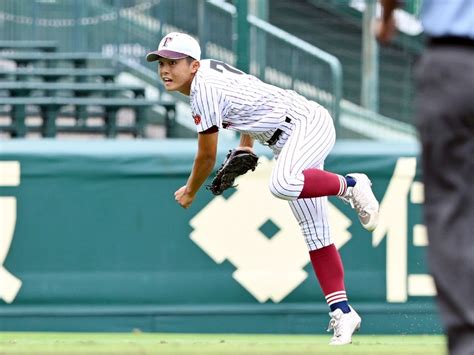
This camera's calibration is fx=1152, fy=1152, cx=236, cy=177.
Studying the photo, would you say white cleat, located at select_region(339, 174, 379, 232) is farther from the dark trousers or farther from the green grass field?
the dark trousers

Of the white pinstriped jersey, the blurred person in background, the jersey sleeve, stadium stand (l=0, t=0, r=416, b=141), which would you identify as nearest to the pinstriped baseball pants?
the white pinstriped jersey

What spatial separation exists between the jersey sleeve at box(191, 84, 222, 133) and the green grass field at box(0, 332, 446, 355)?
4.00 feet

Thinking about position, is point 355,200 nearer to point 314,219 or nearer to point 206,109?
point 314,219

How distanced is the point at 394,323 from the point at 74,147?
105 inches

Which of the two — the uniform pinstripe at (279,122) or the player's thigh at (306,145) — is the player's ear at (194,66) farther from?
the player's thigh at (306,145)

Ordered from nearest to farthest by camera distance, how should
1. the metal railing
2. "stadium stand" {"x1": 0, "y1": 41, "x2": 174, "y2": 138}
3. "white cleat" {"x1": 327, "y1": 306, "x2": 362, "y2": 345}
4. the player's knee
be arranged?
the player's knee
"white cleat" {"x1": 327, "y1": 306, "x2": 362, "y2": 345}
the metal railing
"stadium stand" {"x1": 0, "y1": 41, "x2": 174, "y2": 138}

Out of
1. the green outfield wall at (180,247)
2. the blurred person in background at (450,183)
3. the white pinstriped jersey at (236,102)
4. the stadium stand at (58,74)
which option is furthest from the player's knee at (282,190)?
the stadium stand at (58,74)

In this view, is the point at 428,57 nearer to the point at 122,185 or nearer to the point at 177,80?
the point at 177,80

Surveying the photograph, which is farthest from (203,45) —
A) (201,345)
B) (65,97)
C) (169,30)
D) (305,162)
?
(305,162)

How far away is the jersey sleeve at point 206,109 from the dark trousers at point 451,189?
11.5ft

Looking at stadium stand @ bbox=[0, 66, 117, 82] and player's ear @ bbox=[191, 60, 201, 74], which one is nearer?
player's ear @ bbox=[191, 60, 201, 74]

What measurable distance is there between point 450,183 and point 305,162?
11.7 feet

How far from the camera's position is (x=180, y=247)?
8414mm

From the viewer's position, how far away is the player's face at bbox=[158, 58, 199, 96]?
6242 millimetres
